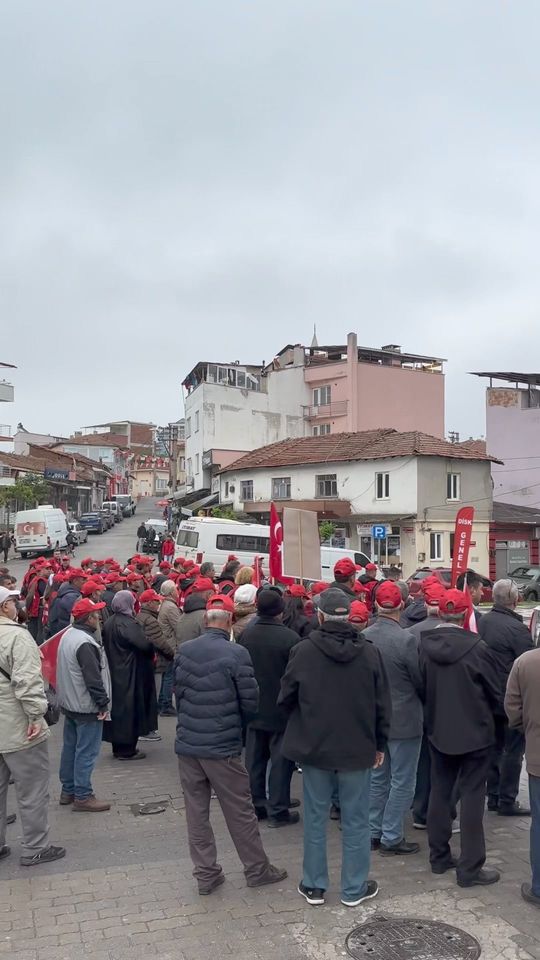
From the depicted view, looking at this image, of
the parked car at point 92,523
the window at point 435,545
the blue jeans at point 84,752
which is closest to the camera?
the blue jeans at point 84,752

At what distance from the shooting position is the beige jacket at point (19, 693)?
565cm

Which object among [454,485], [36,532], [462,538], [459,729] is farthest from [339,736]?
[36,532]

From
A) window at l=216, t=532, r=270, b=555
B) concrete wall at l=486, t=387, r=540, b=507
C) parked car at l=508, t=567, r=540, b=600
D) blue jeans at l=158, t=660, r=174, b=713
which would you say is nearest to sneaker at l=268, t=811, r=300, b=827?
blue jeans at l=158, t=660, r=174, b=713

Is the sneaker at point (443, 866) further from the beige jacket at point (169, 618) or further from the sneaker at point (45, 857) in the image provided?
the beige jacket at point (169, 618)

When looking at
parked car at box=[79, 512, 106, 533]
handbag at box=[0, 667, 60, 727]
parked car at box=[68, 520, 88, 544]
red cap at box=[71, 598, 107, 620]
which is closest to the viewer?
handbag at box=[0, 667, 60, 727]

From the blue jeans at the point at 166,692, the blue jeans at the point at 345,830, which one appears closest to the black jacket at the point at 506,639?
the blue jeans at the point at 345,830

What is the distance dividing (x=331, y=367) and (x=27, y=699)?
166 feet

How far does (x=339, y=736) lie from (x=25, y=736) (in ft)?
7.54

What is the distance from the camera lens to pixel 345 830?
5.00m

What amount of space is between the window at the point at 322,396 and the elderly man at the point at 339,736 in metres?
50.6

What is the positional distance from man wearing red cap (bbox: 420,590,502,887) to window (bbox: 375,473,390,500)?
3143 cm

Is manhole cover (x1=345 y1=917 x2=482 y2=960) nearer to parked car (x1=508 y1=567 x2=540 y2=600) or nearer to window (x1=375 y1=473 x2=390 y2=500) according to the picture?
parked car (x1=508 y1=567 x2=540 y2=600)

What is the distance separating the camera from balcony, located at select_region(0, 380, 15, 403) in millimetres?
48938

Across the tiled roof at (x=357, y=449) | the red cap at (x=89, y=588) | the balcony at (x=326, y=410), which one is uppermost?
the balcony at (x=326, y=410)
